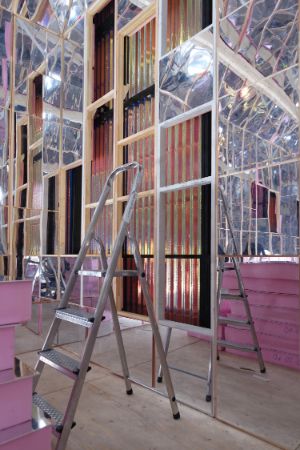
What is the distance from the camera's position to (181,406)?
2.04m

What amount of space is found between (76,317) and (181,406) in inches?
34.7

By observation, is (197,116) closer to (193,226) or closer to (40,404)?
(193,226)

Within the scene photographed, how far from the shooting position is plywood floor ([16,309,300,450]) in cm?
171

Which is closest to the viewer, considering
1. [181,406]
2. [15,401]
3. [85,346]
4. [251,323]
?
[15,401]

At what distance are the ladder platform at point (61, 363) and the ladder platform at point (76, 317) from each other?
7.1 inches

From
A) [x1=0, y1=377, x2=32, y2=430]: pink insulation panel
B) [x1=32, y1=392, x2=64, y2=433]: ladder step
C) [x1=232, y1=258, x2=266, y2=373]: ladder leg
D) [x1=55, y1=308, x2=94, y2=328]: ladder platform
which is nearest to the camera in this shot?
[x1=0, y1=377, x2=32, y2=430]: pink insulation panel

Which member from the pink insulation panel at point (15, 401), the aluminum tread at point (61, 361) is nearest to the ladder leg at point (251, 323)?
the aluminum tread at point (61, 361)

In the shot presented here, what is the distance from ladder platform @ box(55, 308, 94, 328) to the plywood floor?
1.90 ft

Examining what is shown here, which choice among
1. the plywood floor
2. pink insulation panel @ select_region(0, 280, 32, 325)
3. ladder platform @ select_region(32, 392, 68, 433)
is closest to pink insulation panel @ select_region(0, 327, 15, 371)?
pink insulation panel @ select_region(0, 280, 32, 325)

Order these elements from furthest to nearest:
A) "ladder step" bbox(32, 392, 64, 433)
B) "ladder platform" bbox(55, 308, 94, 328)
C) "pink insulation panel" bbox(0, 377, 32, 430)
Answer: "ladder platform" bbox(55, 308, 94, 328), "ladder step" bbox(32, 392, 64, 433), "pink insulation panel" bbox(0, 377, 32, 430)

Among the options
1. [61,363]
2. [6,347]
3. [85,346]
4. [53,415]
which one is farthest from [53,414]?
[6,347]

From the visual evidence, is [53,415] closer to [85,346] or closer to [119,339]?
[85,346]

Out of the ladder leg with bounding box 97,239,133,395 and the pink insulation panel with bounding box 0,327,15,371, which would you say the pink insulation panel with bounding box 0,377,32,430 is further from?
the ladder leg with bounding box 97,239,133,395

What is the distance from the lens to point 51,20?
328 cm
